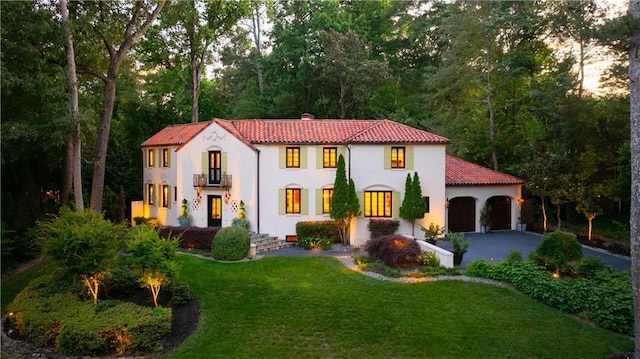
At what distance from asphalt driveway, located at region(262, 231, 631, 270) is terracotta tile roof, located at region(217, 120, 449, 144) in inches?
220

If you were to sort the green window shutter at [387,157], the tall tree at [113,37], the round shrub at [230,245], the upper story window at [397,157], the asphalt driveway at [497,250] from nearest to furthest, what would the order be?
the round shrub at [230,245], the asphalt driveway at [497,250], the tall tree at [113,37], the green window shutter at [387,157], the upper story window at [397,157]

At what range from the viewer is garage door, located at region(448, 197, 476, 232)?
2409 cm

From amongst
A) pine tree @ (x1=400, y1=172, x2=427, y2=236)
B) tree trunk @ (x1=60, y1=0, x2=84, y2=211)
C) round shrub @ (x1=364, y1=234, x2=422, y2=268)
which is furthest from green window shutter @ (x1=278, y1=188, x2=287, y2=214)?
tree trunk @ (x1=60, y1=0, x2=84, y2=211)

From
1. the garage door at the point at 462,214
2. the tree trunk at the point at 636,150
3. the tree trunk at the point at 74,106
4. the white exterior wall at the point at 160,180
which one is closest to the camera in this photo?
the tree trunk at the point at 636,150

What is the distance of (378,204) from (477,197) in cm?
650

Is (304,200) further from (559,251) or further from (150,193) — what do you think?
(559,251)

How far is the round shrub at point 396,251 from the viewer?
16.2 m

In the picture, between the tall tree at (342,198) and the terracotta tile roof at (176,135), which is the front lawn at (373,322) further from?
the terracotta tile roof at (176,135)

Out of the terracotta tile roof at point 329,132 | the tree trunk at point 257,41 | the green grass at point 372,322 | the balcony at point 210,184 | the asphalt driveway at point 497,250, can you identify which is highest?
the tree trunk at point 257,41

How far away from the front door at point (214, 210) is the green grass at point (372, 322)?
7065mm

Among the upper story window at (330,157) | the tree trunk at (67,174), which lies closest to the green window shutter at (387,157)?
the upper story window at (330,157)

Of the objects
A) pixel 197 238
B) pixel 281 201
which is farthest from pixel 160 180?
pixel 281 201

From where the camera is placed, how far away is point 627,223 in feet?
70.8

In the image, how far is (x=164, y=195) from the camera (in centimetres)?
2464
